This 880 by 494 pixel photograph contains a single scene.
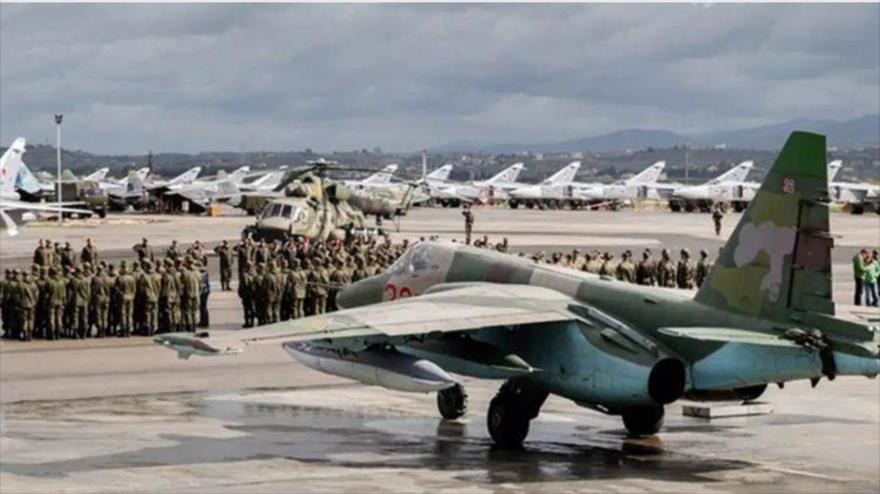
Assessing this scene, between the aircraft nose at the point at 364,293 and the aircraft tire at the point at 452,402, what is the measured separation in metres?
1.95

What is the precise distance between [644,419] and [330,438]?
147 inches

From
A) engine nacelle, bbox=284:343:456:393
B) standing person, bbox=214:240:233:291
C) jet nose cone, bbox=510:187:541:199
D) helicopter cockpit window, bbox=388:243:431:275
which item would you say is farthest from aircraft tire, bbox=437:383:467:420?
jet nose cone, bbox=510:187:541:199

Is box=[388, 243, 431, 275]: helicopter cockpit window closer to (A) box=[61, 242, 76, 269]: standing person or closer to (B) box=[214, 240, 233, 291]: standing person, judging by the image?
(A) box=[61, 242, 76, 269]: standing person

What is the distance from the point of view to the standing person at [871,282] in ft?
111

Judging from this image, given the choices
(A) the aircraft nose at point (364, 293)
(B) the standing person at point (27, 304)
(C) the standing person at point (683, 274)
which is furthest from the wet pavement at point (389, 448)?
(C) the standing person at point (683, 274)

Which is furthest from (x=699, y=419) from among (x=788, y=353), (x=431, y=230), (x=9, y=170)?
(x=431, y=230)

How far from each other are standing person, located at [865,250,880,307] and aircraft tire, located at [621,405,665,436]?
1757 cm

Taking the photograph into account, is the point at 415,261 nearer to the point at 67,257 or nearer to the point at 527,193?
the point at 67,257

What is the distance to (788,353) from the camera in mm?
15164

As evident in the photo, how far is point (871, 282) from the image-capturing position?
3400 centimetres

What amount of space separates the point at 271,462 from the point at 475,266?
4.38 meters

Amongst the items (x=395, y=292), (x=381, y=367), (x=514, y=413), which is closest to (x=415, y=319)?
(x=381, y=367)

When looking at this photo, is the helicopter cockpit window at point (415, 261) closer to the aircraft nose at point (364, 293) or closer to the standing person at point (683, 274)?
the aircraft nose at point (364, 293)

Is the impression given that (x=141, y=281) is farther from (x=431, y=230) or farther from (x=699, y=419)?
(x=431, y=230)
